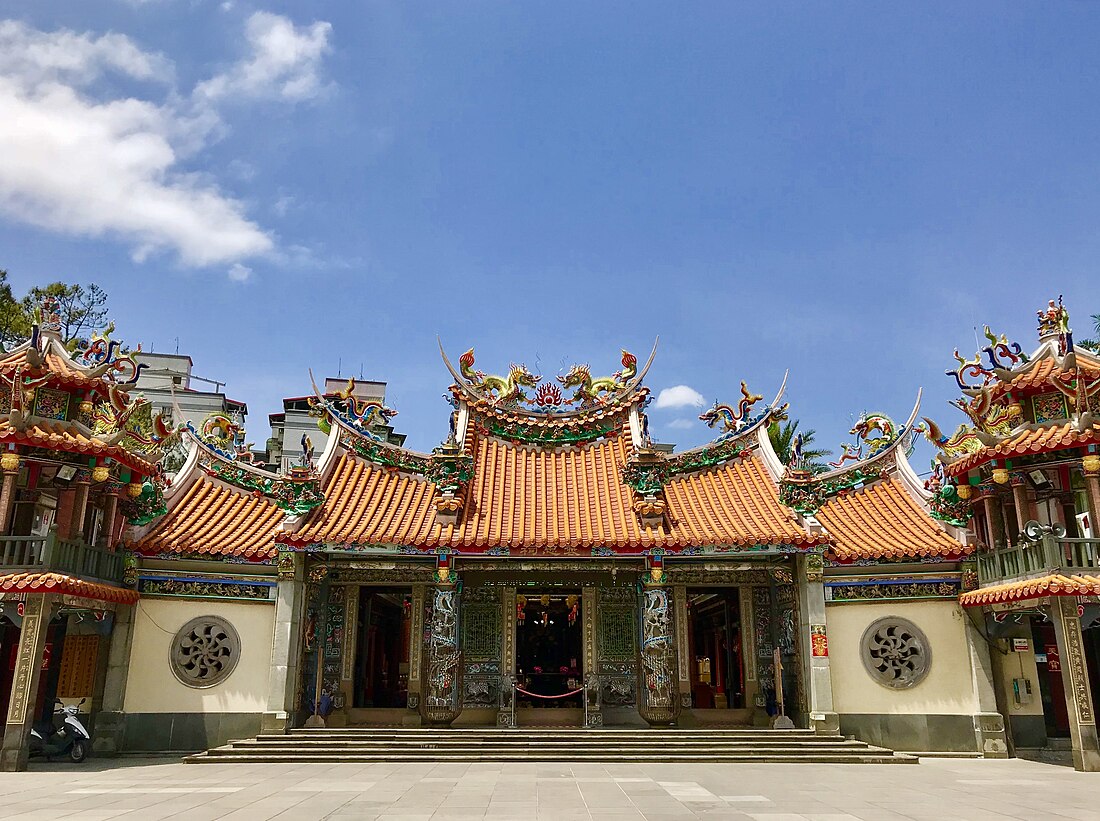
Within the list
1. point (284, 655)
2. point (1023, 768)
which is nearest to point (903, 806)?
point (1023, 768)

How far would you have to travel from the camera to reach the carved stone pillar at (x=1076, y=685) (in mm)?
12914

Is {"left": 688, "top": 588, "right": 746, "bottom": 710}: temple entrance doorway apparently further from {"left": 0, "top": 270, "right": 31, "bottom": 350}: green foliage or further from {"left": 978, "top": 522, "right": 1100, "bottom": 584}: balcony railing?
{"left": 0, "top": 270, "right": 31, "bottom": 350}: green foliage

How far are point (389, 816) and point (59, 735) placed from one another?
8.86 metres

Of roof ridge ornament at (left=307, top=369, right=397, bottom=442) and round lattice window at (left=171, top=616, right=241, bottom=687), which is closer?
round lattice window at (left=171, top=616, right=241, bottom=687)

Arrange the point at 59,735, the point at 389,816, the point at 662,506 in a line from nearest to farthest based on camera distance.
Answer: the point at 389,816, the point at 59,735, the point at 662,506

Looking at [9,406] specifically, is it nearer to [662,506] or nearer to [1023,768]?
[662,506]

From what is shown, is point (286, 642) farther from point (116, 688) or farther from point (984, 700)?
point (984, 700)

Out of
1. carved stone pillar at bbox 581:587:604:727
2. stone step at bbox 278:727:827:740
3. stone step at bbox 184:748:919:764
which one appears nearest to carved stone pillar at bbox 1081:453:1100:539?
stone step at bbox 184:748:919:764

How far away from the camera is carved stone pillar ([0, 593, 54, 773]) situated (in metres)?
12.8

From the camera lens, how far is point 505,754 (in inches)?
571

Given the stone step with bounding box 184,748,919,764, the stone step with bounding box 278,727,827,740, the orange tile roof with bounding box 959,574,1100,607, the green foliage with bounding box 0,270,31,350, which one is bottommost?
the stone step with bounding box 184,748,919,764

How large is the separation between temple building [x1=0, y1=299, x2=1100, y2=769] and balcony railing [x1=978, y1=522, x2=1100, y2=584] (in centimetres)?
5

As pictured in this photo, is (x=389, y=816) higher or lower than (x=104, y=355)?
lower

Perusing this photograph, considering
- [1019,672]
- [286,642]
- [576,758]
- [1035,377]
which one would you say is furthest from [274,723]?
[1035,377]
